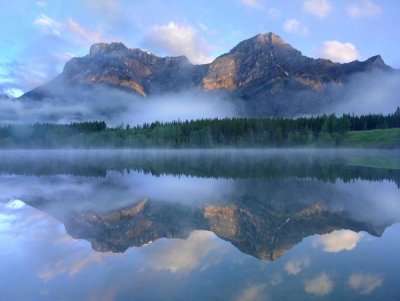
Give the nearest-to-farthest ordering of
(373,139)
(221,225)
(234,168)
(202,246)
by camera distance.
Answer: (202,246) → (221,225) → (234,168) → (373,139)

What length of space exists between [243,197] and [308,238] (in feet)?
41.4

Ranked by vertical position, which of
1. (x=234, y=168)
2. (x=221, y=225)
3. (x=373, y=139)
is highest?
(x=221, y=225)

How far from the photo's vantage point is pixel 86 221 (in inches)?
929

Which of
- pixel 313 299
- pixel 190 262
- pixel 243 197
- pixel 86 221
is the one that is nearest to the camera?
pixel 313 299

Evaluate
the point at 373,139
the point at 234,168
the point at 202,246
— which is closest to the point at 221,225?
the point at 202,246

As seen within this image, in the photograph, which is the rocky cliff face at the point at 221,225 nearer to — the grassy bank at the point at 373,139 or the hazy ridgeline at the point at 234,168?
the hazy ridgeline at the point at 234,168

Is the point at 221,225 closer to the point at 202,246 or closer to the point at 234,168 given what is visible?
the point at 202,246

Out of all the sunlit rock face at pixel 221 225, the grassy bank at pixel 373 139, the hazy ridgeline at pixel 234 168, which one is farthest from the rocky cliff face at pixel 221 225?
the grassy bank at pixel 373 139

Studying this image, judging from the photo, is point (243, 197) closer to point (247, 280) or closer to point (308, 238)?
point (308, 238)

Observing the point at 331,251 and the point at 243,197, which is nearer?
the point at 331,251

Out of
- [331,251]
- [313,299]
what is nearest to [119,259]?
[313,299]

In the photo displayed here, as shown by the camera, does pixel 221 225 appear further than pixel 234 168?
No

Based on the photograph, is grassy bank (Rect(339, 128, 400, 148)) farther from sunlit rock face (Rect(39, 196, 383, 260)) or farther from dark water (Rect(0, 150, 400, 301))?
sunlit rock face (Rect(39, 196, 383, 260))

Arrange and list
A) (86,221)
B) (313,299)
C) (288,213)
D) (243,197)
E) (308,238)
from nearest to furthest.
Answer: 1. (313,299)
2. (308,238)
3. (86,221)
4. (288,213)
5. (243,197)
